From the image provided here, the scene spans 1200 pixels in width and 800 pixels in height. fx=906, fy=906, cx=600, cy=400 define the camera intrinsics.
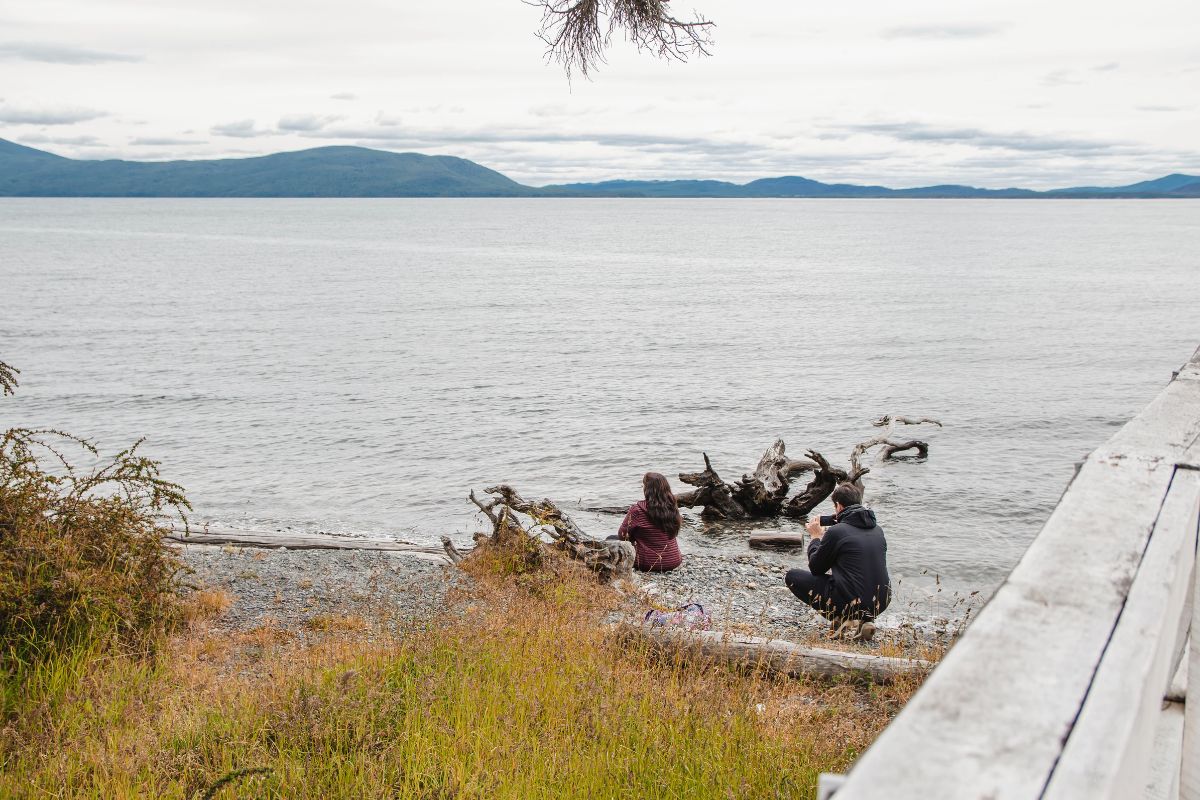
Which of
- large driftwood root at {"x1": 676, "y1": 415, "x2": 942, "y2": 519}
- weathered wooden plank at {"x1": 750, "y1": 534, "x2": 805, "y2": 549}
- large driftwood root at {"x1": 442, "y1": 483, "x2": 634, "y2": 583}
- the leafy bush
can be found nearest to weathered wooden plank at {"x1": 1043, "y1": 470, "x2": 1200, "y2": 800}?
the leafy bush

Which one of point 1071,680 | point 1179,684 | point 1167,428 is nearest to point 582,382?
point 1167,428

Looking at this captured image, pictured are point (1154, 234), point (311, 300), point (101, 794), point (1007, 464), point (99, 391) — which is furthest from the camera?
point (1154, 234)

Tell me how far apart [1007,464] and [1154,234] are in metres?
177

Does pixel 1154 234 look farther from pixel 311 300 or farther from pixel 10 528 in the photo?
pixel 10 528

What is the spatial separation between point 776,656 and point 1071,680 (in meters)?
6.91

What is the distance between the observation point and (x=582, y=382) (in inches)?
1390

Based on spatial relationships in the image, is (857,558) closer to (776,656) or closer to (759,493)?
(776,656)

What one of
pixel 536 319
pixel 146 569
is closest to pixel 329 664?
pixel 146 569

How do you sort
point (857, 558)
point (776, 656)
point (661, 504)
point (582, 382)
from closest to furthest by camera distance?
point (776, 656) → point (857, 558) → point (661, 504) → point (582, 382)

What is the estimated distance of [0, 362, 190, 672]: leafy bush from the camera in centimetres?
699

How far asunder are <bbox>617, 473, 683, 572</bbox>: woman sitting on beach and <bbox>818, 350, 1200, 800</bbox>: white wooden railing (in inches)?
490

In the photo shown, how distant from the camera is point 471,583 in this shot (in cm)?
1204

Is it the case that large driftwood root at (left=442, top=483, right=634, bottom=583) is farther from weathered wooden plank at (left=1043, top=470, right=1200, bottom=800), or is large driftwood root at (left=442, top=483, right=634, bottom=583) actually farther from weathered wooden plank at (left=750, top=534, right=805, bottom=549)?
weathered wooden plank at (left=1043, top=470, right=1200, bottom=800)

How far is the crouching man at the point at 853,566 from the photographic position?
10.9 meters
